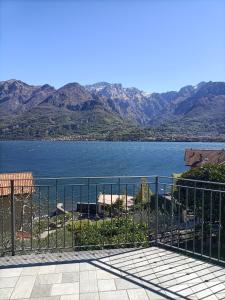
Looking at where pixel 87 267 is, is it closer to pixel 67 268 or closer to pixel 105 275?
pixel 67 268

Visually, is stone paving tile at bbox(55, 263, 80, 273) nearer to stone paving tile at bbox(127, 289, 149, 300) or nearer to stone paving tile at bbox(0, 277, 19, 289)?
stone paving tile at bbox(0, 277, 19, 289)

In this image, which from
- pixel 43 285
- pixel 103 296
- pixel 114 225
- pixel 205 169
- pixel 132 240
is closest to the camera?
pixel 103 296

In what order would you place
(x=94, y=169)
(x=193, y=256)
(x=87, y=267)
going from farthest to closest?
(x=94, y=169)
(x=193, y=256)
(x=87, y=267)

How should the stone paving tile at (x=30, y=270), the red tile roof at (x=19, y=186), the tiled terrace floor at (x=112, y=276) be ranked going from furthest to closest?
the red tile roof at (x=19, y=186)
the stone paving tile at (x=30, y=270)
the tiled terrace floor at (x=112, y=276)

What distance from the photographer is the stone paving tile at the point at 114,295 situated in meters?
4.57

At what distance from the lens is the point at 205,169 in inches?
829

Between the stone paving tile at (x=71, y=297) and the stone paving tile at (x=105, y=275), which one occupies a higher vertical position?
the stone paving tile at (x=71, y=297)

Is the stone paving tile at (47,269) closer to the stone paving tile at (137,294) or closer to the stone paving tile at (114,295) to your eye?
the stone paving tile at (114,295)

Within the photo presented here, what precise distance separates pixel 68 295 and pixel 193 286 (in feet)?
4.98

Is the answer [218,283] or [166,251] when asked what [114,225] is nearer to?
[166,251]

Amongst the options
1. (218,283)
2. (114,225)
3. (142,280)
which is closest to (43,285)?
(142,280)

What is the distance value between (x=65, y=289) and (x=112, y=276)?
2.37 ft

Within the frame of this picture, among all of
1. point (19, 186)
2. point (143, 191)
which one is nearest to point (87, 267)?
point (19, 186)

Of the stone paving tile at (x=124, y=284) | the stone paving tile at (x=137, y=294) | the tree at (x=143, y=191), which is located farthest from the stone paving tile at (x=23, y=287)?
the tree at (x=143, y=191)
